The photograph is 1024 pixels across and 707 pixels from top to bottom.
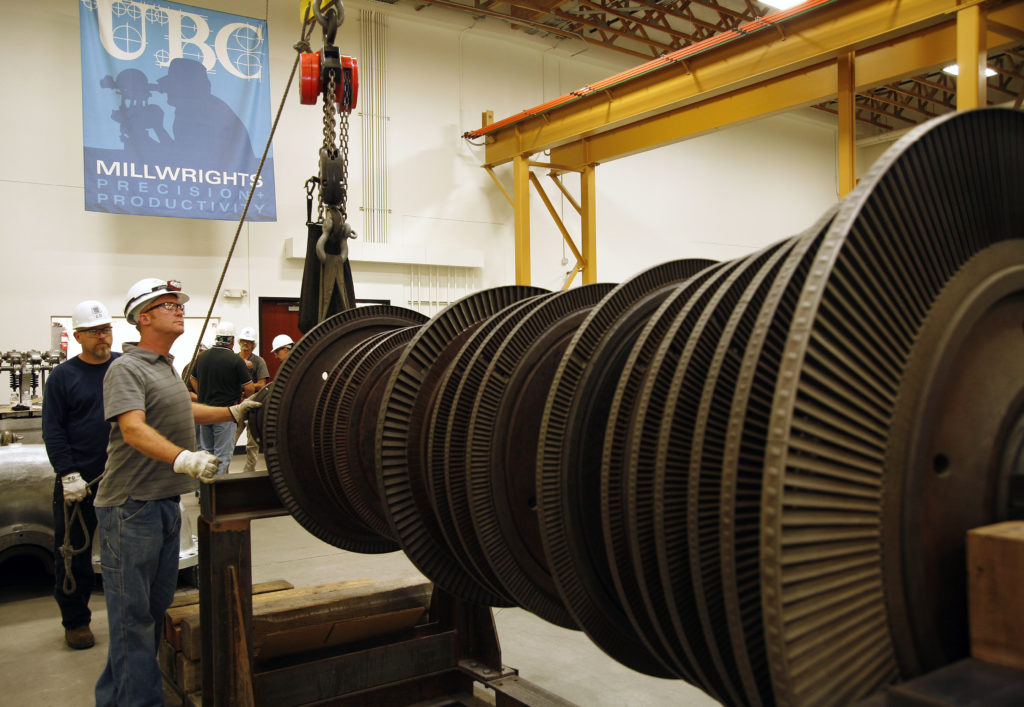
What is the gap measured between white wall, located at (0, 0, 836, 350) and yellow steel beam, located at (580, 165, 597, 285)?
105 centimetres

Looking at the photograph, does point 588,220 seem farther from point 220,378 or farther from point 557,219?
point 220,378

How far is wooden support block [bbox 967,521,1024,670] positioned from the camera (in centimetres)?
89

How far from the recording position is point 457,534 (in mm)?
1965

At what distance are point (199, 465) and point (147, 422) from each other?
49 centimetres

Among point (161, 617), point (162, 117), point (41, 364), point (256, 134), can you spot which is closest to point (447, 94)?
point (256, 134)

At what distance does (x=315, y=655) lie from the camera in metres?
3.25

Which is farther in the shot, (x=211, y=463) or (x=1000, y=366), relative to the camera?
(x=211, y=463)

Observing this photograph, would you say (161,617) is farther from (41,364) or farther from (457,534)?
(41,364)

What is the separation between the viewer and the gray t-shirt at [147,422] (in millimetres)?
3027

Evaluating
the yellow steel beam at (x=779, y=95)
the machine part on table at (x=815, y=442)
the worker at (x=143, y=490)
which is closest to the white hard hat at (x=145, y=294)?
the worker at (x=143, y=490)

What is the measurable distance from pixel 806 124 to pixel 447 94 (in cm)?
766

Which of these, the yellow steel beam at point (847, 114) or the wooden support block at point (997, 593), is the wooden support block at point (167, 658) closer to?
the wooden support block at point (997, 593)

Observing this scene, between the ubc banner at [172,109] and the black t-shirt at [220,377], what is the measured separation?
274cm

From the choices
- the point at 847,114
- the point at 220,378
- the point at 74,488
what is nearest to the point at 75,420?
the point at 74,488
